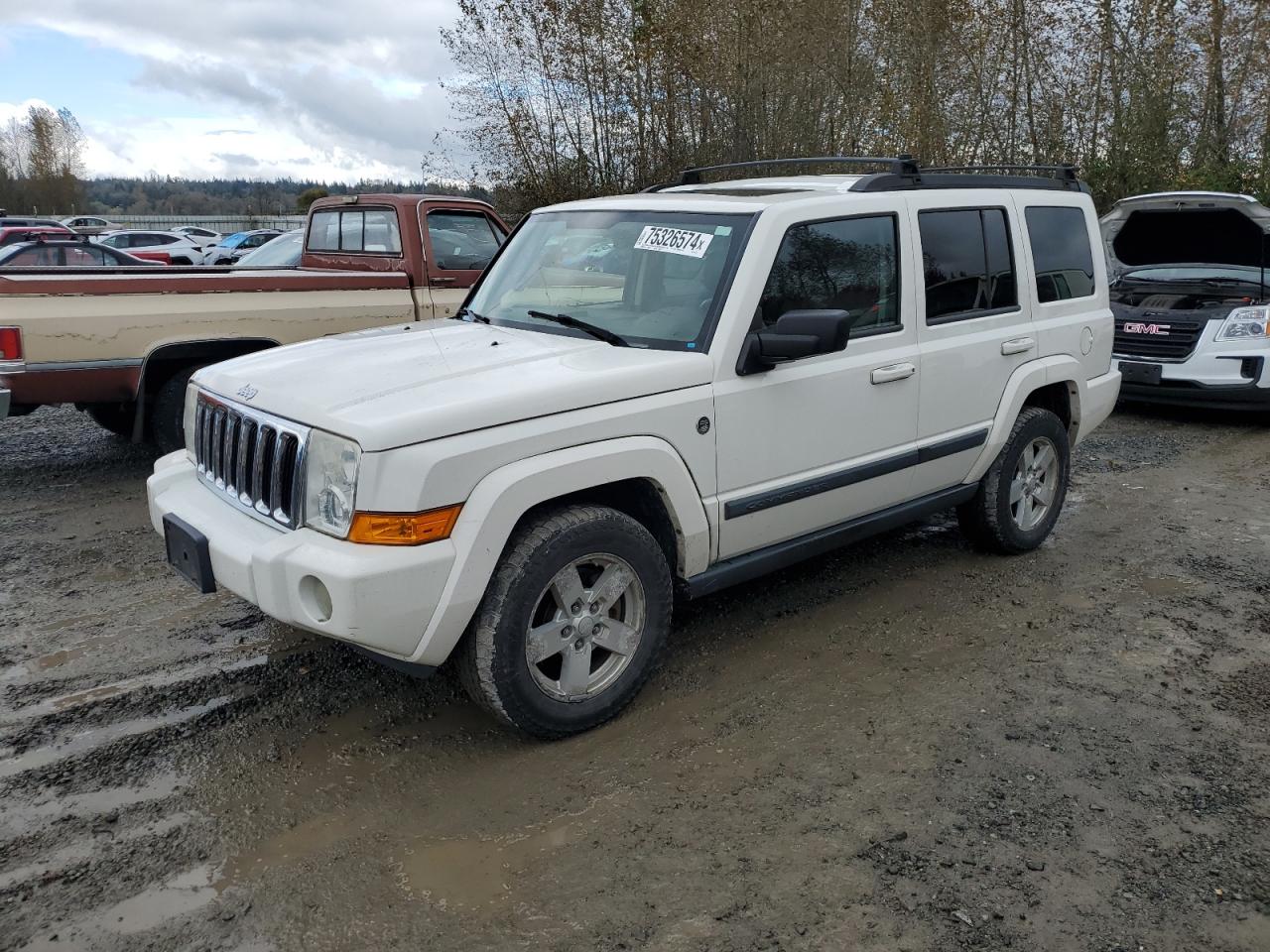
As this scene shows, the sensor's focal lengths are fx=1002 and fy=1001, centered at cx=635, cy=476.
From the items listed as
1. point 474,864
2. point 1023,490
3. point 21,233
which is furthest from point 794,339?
point 21,233

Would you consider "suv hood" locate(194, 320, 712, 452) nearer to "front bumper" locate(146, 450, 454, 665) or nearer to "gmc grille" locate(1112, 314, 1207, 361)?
"front bumper" locate(146, 450, 454, 665)

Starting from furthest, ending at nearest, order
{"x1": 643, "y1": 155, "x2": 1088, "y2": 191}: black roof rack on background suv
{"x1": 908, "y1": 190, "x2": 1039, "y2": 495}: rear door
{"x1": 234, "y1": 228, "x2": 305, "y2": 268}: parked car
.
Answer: {"x1": 234, "y1": 228, "x2": 305, "y2": 268}: parked car < {"x1": 908, "y1": 190, "x2": 1039, "y2": 495}: rear door < {"x1": 643, "y1": 155, "x2": 1088, "y2": 191}: black roof rack on background suv

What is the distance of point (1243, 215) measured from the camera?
8.53 m

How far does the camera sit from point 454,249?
7758 mm

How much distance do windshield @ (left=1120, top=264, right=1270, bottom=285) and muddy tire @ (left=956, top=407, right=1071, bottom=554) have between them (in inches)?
182

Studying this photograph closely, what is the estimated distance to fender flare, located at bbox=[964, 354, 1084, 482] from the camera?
4.84 m

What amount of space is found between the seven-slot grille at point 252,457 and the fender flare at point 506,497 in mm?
561

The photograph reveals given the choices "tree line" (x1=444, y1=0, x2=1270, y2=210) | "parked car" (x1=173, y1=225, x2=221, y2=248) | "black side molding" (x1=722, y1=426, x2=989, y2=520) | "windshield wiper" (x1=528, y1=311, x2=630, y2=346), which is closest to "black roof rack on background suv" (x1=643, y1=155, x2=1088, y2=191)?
"black side molding" (x1=722, y1=426, x2=989, y2=520)

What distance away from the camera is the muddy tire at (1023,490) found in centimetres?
504

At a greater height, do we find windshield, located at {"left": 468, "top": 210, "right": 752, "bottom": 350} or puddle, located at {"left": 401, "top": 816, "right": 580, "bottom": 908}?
windshield, located at {"left": 468, "top": 210, "right": 752, "bottom": 350}

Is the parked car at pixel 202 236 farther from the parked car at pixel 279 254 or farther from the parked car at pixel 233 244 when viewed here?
the parked car at pixel 279 254

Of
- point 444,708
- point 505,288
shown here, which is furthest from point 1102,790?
point 505,288

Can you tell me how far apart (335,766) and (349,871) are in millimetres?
582

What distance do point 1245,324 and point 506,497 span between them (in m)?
7.47
